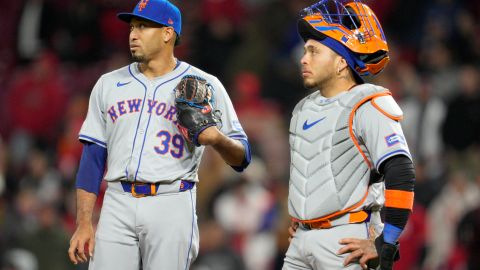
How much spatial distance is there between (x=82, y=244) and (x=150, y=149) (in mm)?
586

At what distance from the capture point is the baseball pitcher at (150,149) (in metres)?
4.83

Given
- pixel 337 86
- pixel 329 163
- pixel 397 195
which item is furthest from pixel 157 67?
pixel 397 195

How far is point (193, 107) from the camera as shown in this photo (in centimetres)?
474

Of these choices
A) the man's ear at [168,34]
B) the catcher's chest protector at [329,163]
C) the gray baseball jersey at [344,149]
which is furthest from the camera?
the man's ear at [168,34]

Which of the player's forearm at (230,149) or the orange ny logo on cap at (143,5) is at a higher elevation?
the orange ny logo on cap at (143,5)

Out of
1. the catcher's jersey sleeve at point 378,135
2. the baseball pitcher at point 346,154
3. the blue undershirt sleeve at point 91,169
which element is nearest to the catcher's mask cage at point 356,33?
the baseball pitcher at point 346,154

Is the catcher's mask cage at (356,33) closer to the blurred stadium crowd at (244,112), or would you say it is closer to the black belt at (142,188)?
the black belt at (142,188)

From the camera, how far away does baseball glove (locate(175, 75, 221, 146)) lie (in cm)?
470

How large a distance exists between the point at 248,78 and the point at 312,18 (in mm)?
6373

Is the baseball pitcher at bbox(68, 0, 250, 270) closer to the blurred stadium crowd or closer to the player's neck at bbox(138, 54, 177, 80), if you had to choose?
the player's neck at bbox(138, 54, 177, 80)

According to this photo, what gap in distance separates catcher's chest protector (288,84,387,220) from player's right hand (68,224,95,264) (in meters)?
1.03

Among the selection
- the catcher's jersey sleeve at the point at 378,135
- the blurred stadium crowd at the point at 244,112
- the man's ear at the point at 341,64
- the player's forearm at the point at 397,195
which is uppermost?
the man's ear at the point at 341,64

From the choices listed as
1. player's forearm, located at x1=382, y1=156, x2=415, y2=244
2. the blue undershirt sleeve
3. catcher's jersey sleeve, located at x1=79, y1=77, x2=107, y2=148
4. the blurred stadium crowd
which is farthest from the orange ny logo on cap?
the blurred stadium crowd

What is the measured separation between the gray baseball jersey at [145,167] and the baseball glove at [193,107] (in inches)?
4.6
